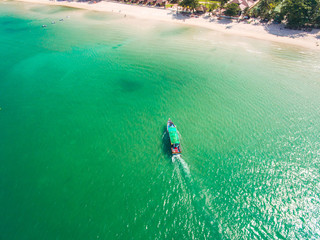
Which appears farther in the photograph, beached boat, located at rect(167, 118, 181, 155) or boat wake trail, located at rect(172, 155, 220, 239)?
beached boat, located at rect(167, 118, 181, 155)

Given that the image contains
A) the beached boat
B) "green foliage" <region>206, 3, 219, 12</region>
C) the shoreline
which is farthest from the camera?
"green foliage" <region>206, 3, 219, 12</region>

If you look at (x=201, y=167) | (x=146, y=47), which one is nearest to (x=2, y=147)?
(x=201, y=167)

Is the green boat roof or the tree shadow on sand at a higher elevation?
the tree shadow on sand

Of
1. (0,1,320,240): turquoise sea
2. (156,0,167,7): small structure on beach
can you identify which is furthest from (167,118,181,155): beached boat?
(156,0,167,7): small structure on beach

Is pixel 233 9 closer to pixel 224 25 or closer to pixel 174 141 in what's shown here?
pixel 224 25

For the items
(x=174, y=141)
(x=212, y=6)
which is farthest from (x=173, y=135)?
(x=212, y=6)

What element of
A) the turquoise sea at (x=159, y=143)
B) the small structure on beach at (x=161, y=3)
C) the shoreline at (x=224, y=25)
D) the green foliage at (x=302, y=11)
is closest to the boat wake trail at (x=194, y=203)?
the turquoise sea at (x=159, y=143)

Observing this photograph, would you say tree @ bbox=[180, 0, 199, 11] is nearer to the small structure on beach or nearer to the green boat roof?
the small structure on beach
